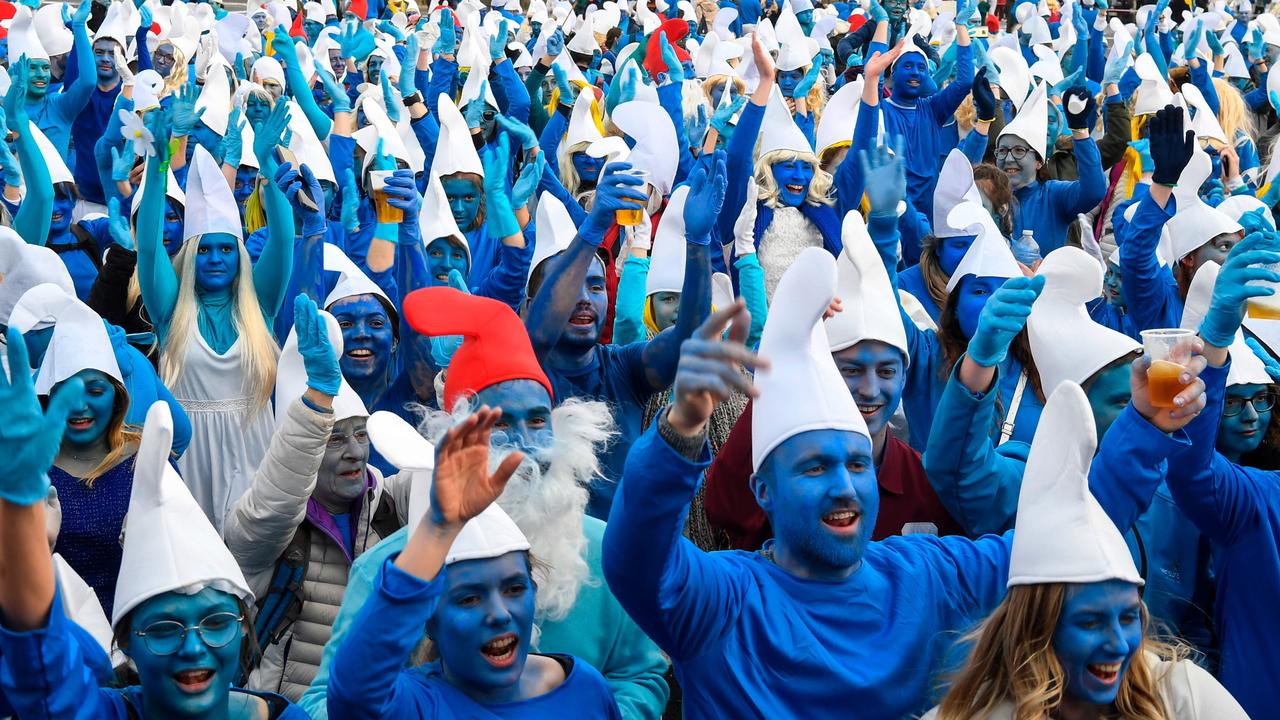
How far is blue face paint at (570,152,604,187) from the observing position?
7969mm

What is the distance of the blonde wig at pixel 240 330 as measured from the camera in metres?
5.35

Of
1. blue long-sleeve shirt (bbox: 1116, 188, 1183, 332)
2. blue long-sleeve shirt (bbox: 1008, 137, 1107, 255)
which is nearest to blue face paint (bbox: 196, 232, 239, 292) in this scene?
blue long-sleeve shirt (bbox: 1116, 188, 1183, 332)

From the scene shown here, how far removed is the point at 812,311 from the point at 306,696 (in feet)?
4.62

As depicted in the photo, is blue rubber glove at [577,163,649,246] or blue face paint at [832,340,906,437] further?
blue rubber glove at [577,163,649,246]

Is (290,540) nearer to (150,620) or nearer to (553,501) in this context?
(553,501)

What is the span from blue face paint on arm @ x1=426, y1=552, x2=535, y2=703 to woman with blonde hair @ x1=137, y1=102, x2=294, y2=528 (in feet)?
7.21

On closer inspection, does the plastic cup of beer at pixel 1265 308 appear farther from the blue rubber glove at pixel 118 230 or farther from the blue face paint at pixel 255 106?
the blue face paint at pixel 255 106

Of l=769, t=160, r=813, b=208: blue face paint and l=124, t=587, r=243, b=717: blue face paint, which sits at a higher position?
l=769, t=160, r=813, b=208: blue face paint

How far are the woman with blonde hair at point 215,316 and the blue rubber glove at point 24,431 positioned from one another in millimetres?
2556

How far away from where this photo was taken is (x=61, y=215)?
23.7 ft

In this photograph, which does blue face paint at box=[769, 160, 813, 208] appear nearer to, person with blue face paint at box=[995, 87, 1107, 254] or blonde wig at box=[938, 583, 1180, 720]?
person with blue face paint at box=[995, 87, 1107, 254]

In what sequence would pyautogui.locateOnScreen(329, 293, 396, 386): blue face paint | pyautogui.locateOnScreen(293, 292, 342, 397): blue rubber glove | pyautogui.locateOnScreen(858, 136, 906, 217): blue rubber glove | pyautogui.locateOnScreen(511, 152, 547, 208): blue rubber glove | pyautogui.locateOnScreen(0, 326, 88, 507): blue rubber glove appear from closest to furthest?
pyautogui.locateOnScreen(0, 326, 88, 507): blue rubber glove, pyautogui.locateOnScreen(293, 292, 342, 397): blue rubber glove, pyautogui.locateOnScreen(858, 136, 906, 217): blue rubber glove, pyautogui.locateOnScreen(329, 293, 396, 386): blue face paint, pyautogui.locateOnScreen(511, 152, 547, 208): blue rubber glove

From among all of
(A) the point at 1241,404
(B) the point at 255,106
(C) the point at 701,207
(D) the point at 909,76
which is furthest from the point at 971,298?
(B) the point at 255,106

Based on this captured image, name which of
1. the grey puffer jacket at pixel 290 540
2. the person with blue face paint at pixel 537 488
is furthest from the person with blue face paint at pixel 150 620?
the grey puffer jacket at pixel 290 540
